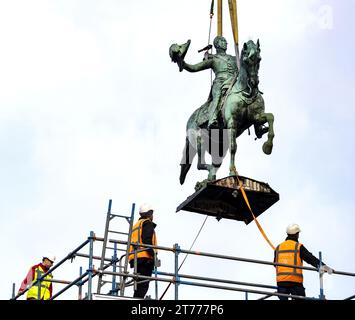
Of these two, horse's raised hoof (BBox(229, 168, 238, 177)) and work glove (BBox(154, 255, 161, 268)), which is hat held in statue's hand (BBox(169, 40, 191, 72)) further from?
work glove (BBox(154, 255, 161, 268))

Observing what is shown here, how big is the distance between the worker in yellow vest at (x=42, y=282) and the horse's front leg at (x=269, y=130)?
5900 millimetres

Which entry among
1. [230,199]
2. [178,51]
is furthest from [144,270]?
[178,51]

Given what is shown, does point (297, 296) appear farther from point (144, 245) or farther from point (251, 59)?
point (251, 59)

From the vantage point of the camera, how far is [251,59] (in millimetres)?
48188

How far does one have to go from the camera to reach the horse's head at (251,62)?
48062 mm

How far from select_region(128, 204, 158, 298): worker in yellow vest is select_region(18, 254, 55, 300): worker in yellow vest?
2.40 m

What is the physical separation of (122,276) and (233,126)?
307 inches

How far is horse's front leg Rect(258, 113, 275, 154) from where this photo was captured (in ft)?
159

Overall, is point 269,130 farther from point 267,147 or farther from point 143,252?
point 143,252

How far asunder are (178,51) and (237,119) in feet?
6.83

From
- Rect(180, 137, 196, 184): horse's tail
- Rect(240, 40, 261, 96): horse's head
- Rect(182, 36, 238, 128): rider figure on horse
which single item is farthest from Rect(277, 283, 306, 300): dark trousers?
Rect(180, 137, 196, 184): horse's tail

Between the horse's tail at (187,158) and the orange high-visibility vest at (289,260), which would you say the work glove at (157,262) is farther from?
the horse's tail at (187,158)
